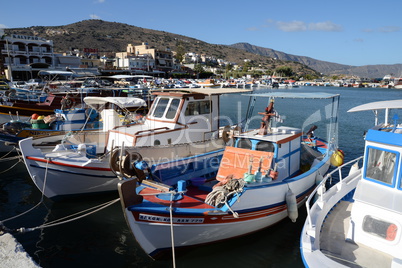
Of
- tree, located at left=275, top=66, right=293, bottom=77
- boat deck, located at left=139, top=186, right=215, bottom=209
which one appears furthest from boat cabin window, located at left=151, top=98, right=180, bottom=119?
tree, located at left=275, top=66, right=293, bottom=77

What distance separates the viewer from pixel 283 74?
152375 mm

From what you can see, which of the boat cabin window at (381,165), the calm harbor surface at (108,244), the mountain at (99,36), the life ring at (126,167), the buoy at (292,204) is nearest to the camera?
the boat cabin window at (381,165)

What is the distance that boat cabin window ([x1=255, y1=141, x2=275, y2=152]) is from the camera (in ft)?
30.5

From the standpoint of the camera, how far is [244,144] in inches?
384

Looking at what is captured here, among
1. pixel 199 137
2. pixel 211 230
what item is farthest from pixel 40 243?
pixel 199 137

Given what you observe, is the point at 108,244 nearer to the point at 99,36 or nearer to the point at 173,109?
the point at 173,109

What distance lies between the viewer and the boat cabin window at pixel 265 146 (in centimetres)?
930

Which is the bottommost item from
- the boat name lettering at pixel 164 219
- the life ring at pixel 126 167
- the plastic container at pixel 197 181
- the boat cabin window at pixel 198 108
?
the plastic container at pixel 197 181

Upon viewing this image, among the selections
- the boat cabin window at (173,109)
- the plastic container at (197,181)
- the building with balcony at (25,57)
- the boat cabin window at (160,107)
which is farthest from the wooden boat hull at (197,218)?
the building with balcony at (25,57)

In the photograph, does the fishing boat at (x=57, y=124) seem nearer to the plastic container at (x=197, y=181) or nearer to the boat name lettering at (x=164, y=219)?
the plastic container at (x=197, y=181)

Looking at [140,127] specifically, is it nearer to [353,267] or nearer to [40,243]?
[40,243]

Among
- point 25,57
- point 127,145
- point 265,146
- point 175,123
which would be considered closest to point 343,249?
point 265,146

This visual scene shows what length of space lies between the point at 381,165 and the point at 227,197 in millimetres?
3690

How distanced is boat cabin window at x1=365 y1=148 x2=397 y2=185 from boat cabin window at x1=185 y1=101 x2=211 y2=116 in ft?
26.2
